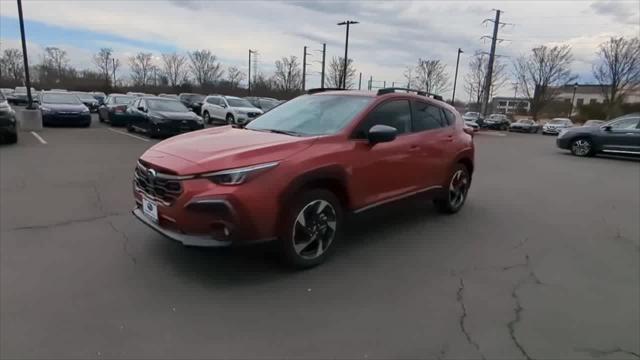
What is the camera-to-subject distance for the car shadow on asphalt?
3.51 meters

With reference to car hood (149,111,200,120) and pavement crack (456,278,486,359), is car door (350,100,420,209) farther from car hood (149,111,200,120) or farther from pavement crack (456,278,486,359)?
car hood (149,111,200,120)

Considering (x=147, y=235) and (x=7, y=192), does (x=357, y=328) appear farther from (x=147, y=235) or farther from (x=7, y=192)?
(x=7, y=192)

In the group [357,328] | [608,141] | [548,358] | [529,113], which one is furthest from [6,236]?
[529,113]

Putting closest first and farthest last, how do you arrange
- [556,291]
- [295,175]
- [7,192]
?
[295,175], [556,291], [7,192]

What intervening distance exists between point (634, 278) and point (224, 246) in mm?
3979

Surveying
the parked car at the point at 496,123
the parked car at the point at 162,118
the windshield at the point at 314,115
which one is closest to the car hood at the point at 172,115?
the parked car at the point at 162,118

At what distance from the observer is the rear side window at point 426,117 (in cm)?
505

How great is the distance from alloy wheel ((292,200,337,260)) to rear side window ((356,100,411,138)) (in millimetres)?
865

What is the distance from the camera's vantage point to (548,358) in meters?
2.71

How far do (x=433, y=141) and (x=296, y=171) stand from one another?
242cm

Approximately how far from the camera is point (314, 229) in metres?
3.76

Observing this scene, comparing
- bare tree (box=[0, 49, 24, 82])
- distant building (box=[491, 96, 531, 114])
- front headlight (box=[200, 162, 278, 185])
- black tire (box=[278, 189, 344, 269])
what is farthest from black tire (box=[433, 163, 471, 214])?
bare tree (box=[0, 49, 24, 82])

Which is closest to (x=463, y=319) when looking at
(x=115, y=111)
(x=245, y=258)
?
(x=245, y=258)

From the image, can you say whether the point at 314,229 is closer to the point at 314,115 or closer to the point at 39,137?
the point at 314,115
